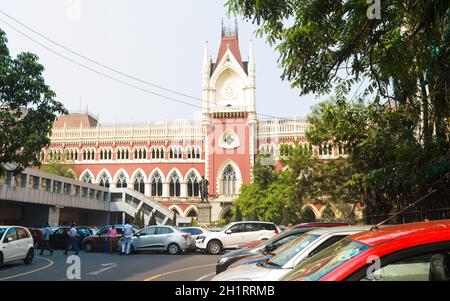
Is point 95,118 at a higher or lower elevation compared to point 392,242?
higher

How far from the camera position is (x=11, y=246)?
13.7 metres

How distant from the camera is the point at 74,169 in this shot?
57.1 m

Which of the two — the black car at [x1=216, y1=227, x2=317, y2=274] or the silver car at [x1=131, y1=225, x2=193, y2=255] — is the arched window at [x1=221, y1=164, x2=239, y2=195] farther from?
the black car at [x1=216, y1=227, x2=317, y2=274]

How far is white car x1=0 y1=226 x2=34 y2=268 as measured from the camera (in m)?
13.4

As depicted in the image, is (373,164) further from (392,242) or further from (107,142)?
(107,142)

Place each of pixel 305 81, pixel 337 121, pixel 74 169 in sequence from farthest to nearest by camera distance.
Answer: pixel 74 169
pixel 337 121
pixel 305 81

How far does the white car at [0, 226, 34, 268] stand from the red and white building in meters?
36.4

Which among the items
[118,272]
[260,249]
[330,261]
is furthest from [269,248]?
[330,261]

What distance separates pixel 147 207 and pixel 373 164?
38.7 meters

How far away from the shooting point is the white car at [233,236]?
18.7m

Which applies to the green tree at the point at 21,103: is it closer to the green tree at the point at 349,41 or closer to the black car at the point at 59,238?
the black car at the point at 59,238

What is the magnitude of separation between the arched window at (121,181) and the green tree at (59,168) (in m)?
5.62

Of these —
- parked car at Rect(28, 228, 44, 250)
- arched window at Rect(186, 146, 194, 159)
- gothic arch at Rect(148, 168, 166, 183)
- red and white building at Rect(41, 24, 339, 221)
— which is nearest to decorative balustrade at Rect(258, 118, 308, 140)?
Result: red and white building at Rect(41, 24, 339, 221)
